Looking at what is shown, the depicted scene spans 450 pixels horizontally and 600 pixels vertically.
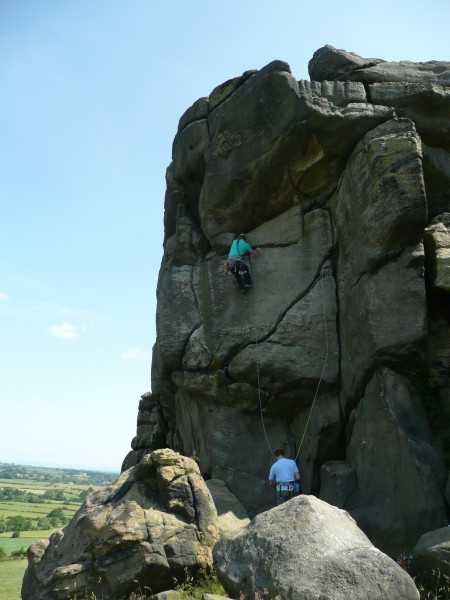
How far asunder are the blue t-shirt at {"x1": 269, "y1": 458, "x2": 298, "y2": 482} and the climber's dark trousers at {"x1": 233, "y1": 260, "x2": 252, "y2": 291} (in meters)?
6.66

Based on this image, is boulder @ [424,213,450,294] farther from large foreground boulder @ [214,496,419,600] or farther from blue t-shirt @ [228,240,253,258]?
large foreground boulder @ [214,496,419,600]

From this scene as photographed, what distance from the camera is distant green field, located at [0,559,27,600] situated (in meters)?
29.1

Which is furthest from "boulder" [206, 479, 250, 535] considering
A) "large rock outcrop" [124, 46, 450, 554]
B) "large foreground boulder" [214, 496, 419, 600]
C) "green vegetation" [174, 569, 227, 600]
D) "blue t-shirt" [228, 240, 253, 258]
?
"blue t-shirt" [228, 240, 253, 258]

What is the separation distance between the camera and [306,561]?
9211 mm

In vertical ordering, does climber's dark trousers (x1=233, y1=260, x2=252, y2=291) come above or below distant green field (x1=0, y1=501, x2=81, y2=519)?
above

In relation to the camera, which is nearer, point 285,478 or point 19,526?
point 285,478

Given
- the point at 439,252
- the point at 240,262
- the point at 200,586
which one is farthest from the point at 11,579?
the point at 439,252

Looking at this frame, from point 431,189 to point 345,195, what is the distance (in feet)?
9.40

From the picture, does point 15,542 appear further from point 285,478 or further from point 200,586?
point 200,586

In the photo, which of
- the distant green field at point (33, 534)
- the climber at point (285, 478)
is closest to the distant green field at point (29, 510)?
the distant green field at point (33, 534)

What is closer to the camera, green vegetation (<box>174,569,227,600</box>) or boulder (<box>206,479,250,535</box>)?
green vegetation (<box>174,569,227,600</box>)

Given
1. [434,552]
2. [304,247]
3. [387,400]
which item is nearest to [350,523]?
[434,552]

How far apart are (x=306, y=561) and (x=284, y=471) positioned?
6.92m

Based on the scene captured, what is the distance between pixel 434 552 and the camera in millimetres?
10719
